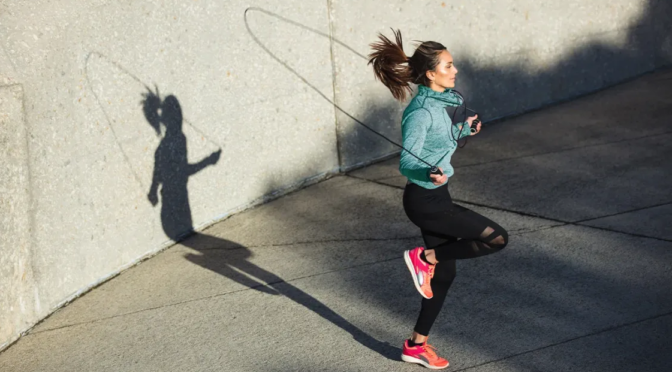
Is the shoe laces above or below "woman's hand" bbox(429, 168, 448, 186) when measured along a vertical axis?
below

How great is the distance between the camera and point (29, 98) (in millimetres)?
5320

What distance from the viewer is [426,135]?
14.2ft

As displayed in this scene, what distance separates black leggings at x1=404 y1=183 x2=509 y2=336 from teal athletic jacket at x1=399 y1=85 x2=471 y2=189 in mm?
77

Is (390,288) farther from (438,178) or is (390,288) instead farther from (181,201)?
(181,201)

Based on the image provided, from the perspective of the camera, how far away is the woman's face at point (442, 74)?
4348mm

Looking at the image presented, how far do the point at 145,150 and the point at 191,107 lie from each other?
0.56 meters

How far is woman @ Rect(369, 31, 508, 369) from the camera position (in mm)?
4281

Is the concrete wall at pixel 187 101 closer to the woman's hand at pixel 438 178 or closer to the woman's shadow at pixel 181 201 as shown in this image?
the woman's shadow at pixel 181 201

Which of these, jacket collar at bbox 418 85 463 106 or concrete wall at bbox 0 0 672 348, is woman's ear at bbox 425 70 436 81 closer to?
jacket collar at bbox 418 85 463 106

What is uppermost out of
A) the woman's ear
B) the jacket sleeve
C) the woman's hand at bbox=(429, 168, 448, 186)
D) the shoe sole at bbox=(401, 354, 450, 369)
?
the woman's ear

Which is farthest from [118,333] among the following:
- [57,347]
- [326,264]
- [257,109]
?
[257,109]

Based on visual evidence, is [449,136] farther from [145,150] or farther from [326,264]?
[145,150]

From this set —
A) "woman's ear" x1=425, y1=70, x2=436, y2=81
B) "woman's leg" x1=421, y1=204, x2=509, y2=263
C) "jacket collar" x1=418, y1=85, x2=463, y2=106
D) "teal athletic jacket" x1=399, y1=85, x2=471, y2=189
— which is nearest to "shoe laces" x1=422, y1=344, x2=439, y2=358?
"woman's leg" x1=421, y1=204, x2=509, y2=263

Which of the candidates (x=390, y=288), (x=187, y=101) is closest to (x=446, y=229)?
(x=390, y=288)
